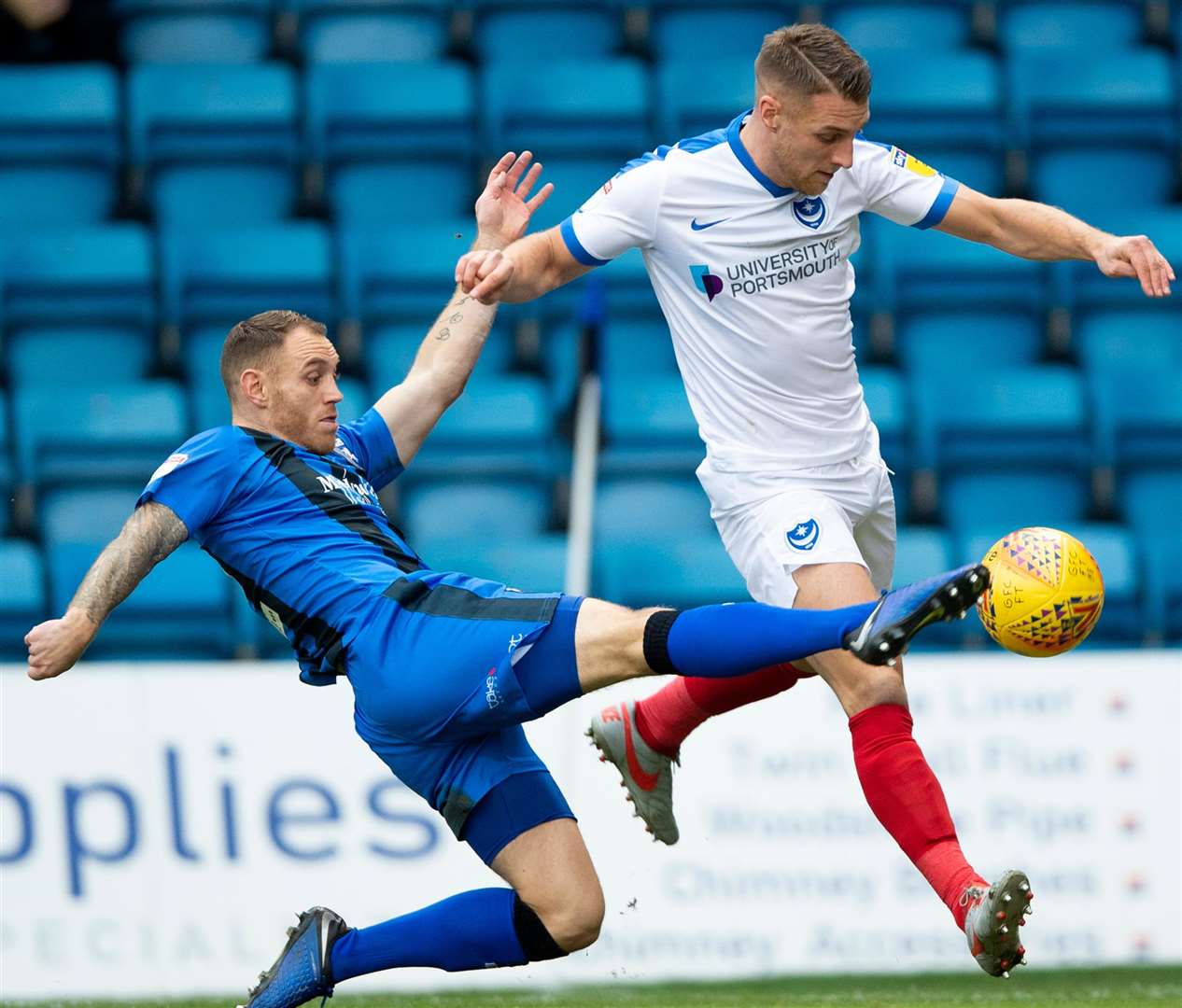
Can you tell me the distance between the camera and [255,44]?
10742 millimetres

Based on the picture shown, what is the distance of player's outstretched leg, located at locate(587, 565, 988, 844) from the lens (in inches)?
176

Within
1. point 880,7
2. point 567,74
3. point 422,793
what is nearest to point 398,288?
point 567,74

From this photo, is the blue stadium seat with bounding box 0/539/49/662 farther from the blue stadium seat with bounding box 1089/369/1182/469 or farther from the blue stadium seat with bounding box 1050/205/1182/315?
the blue stadium seat with bounding box 1050/205/1182/315

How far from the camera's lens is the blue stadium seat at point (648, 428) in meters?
8.81

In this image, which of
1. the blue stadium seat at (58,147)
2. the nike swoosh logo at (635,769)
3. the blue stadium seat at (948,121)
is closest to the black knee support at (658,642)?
the nike swoosh logo at (635,769)

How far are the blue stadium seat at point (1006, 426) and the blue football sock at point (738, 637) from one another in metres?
4.34

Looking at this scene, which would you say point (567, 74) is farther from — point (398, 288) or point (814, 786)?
point (814, 786)

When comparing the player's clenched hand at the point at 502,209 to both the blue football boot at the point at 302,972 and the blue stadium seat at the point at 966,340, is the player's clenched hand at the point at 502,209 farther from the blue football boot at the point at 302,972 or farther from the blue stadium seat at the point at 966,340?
the blue stadium seat at the point at 966,340

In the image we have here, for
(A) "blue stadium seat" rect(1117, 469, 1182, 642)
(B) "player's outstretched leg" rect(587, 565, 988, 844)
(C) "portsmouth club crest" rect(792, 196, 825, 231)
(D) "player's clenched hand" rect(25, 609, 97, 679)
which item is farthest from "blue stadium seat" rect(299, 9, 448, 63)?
(D) "player's clenched hand" rect(25, 609, 97, 679)

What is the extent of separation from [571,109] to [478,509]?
232cm

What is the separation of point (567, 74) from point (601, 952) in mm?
4752

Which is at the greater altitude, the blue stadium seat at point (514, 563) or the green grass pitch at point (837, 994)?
the blue stadium seat at point (514, 563)

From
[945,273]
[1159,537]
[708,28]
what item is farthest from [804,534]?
[708,28]

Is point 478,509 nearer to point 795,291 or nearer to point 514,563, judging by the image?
point 514,563
